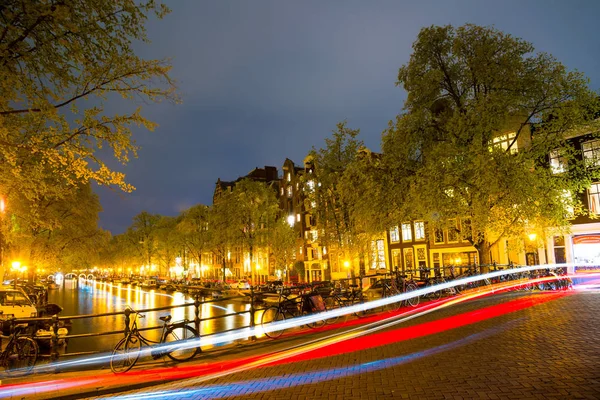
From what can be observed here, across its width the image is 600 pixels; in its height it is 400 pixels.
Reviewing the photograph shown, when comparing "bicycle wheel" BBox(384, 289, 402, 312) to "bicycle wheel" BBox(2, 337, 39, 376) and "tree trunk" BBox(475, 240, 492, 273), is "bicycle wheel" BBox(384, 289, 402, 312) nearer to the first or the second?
"tree trunk" BBox(475, 240, 492, 273)

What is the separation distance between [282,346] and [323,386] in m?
4.21

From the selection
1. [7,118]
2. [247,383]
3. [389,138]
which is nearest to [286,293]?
[247,383]

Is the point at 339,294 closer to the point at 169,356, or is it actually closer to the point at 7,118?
the point at 169,356

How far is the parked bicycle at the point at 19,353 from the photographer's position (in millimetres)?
10828

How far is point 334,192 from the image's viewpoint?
35.3 m

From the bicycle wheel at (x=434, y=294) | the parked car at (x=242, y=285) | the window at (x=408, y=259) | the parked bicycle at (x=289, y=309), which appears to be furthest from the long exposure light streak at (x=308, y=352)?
the parked car at (x=242, y=285)

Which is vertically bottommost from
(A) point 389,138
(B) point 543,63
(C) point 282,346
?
(C) point 282,346

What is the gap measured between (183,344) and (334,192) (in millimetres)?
25979

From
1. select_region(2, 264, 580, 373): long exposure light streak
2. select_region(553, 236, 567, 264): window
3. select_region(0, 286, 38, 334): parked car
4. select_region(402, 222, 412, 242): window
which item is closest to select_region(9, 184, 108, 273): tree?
select_region(0, 286, 38, 334): parked car

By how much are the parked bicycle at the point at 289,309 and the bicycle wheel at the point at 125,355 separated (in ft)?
13.5

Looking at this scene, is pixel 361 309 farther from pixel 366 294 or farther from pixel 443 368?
pixel 443 368

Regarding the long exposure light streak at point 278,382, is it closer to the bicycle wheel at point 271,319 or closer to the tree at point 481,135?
the bicycle wheel at point 271,319

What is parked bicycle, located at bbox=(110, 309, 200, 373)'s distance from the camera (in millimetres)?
9500

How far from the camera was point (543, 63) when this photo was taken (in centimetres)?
2136
